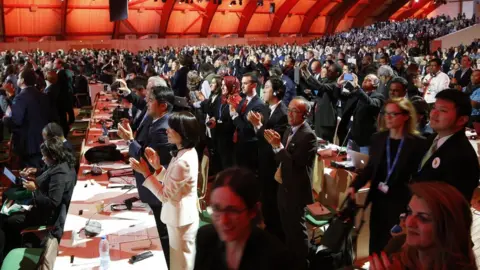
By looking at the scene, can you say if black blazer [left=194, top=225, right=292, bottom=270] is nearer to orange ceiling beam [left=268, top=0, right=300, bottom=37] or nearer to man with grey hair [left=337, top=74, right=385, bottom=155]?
man with grey hair [left=337, top=74, right=385, bottom=155]

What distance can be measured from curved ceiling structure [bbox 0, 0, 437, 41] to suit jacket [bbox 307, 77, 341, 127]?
21.5m

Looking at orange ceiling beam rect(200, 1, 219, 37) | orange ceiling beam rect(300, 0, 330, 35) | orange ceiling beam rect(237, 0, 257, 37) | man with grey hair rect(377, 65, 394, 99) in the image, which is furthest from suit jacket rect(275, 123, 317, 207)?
orange ceiling beam rect(300, 0, 330, 35)

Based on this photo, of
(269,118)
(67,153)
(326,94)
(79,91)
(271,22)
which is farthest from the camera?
(271,22)

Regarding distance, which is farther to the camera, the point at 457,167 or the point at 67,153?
the point at 67,153

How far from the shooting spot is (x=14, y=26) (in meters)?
27.9

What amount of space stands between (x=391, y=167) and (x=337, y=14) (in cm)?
4062

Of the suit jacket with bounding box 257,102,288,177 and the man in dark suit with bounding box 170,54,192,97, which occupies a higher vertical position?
the man in dark suit with bounding box 170,54,192,97

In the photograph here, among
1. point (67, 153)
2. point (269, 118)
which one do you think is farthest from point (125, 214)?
point (269, 118)

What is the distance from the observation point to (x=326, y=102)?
6.85 meters

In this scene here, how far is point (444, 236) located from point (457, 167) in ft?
4.32

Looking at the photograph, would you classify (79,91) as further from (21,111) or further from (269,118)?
(269,118)

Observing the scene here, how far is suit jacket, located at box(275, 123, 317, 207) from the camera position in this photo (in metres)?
3.84

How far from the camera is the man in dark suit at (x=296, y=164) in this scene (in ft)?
12.6

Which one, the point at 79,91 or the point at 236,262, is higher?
the point at 79,91
